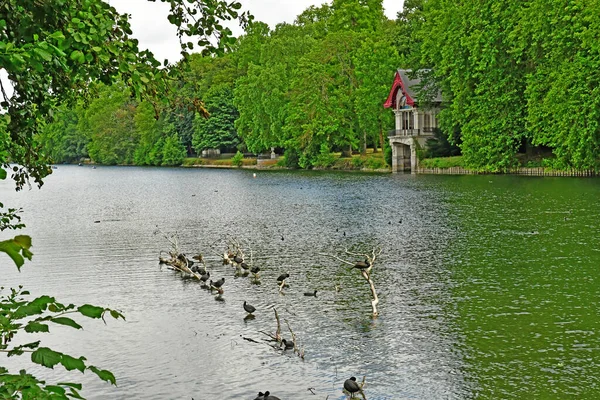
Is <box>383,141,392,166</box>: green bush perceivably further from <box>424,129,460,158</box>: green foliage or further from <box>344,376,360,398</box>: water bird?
<box>344,376,360,398</box>: water bird

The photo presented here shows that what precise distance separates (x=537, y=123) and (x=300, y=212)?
27.4 meters

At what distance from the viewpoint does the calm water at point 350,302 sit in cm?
1227

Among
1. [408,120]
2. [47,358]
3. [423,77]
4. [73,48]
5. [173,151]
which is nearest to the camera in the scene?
[47,358]

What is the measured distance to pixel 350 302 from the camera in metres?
17.6

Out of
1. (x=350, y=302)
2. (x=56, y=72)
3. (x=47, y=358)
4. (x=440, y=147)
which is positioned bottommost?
(x=350, y=302)

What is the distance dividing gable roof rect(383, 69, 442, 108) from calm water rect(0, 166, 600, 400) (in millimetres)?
38682

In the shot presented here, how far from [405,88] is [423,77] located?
3.11 m

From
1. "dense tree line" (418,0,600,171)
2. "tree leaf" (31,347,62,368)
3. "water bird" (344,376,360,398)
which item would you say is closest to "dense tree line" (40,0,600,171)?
"dense tree line" (418,0,600,171)

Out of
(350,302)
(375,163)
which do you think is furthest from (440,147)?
(350,302)

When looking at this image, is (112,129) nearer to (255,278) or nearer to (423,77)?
(423,77)

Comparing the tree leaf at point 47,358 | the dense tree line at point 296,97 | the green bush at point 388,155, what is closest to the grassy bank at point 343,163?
the green bush at point 388,155

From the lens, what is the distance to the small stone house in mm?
74875

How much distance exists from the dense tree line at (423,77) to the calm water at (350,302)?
7210 mm

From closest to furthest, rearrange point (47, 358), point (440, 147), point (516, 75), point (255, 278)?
1. point (47, 358)
2. point (255, 278)
3. point (516, 75)
4. point (440, 147)
